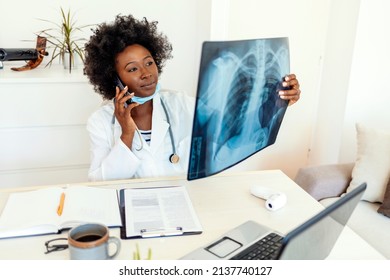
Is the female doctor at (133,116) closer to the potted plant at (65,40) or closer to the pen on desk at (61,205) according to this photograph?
the pen on desk at (61,205)

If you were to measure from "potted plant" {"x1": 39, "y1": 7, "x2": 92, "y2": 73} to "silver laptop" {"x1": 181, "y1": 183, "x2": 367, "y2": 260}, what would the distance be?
168 centimetres

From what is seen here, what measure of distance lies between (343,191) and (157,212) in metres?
1.19

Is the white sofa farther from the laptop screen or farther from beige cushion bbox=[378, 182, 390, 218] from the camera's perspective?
the laptop screen

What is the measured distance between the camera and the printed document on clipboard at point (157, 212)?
110cm

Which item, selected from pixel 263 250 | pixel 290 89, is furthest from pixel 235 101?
pixel 263 250

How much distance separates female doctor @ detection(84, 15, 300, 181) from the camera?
1.45 m

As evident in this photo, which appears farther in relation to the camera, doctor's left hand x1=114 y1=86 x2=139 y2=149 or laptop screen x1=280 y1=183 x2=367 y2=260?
doctor's left hand x1=114 y1=86 x2=139 y2=149

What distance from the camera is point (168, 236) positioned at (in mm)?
1086

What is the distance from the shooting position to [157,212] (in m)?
1.19

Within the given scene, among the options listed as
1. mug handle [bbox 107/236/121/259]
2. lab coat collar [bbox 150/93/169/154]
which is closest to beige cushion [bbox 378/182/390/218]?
lab coat collar [bbox 150/93/169/154]

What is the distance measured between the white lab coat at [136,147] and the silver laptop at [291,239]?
1.67 ft
